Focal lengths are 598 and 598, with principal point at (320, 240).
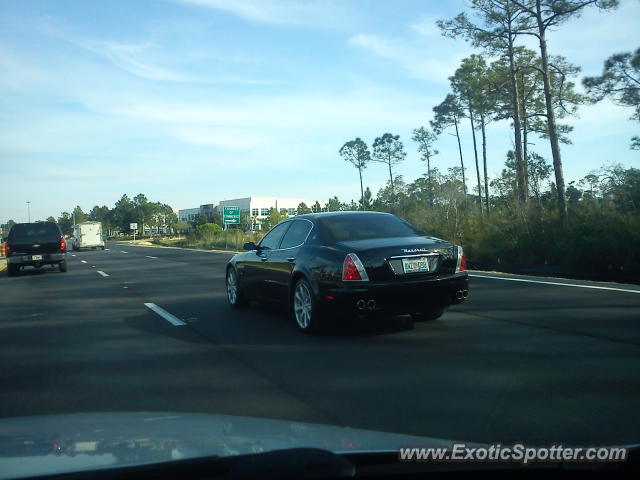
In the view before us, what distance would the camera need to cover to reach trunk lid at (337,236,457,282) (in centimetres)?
699

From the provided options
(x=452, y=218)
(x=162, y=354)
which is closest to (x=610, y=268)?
(x=452, y=218)

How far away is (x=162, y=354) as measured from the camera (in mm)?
6793

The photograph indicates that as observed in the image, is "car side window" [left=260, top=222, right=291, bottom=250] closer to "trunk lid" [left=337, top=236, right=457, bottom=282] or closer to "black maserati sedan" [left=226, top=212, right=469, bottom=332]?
"black maserati sedan" [left=226, top=212, right=469, bottom=332]

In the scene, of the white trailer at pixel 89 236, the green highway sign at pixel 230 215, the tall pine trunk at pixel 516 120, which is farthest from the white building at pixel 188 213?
the tall pine trunk at pixel 516 120

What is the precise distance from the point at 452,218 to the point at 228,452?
2360 centimetres

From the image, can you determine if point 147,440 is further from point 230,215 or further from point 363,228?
point 230,215

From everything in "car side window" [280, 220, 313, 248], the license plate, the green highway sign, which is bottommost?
the license plate

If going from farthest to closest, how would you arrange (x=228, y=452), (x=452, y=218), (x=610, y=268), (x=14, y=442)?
(x=452, y=218) → (x=610, y=268) → (x=14, y=442) → (x=228, y=452)

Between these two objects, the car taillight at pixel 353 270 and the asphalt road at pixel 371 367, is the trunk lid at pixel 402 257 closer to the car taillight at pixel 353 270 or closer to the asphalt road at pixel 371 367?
the car taillight at pixel 353 270

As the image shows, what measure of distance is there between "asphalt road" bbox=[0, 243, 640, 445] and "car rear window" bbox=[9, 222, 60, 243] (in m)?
13.0

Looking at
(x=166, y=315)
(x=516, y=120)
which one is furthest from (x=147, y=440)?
(x=516, y=120)

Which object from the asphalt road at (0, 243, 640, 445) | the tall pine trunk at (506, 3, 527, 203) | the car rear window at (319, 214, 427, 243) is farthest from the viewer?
the tall pine trunk at (506, 3, 527, 203)

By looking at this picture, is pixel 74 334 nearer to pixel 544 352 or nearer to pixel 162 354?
pixel 162 354

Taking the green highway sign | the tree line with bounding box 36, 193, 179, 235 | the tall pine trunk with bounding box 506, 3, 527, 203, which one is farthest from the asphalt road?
the tree line with bounding box 36, 193, 179, 235
